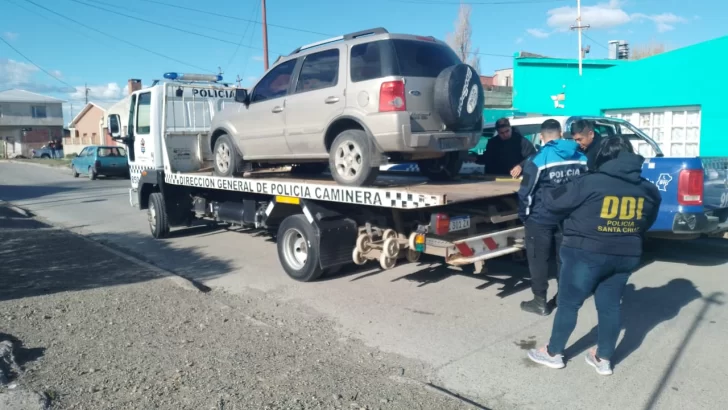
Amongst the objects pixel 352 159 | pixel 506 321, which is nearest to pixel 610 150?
pixel 506 321

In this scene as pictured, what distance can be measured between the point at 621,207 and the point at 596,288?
66cm

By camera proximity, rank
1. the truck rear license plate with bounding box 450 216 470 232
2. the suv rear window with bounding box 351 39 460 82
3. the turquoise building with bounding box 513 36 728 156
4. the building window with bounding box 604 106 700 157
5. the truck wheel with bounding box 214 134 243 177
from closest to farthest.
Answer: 1. the truck rear license plate with bounding box 450 216 470 232
2. the suv rear window with bounding box 351 39 460 82
3. the truck wheel with bounding box 214 134 243 177
4. the turquoise building with bounding box 513 36 728 156
5. the building window with bounding box 604 106 700 157

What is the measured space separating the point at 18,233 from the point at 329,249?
724 cm

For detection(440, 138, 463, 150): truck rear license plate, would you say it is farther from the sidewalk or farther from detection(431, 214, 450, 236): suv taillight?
the sidewalk

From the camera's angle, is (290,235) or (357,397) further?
(290,235)

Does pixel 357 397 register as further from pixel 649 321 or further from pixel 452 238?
pixel 649 321

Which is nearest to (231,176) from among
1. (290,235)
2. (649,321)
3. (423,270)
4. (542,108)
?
(290,235)

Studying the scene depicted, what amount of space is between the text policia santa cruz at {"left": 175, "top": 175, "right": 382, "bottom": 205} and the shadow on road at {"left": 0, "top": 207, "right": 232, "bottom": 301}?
45.9 inches

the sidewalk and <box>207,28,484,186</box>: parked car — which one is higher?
<box>207,28,484,186</box>: parked car

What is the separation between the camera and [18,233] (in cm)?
1078

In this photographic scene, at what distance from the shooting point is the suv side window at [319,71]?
265 inches

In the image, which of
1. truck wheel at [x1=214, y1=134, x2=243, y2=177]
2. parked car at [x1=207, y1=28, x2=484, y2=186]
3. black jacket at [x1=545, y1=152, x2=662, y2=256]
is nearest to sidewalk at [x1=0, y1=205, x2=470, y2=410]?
black jacket at [x1=545, y1=152, x2=662, y2=256]

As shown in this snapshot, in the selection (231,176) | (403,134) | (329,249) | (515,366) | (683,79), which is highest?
(683,79)

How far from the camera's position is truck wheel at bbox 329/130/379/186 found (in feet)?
20.4
